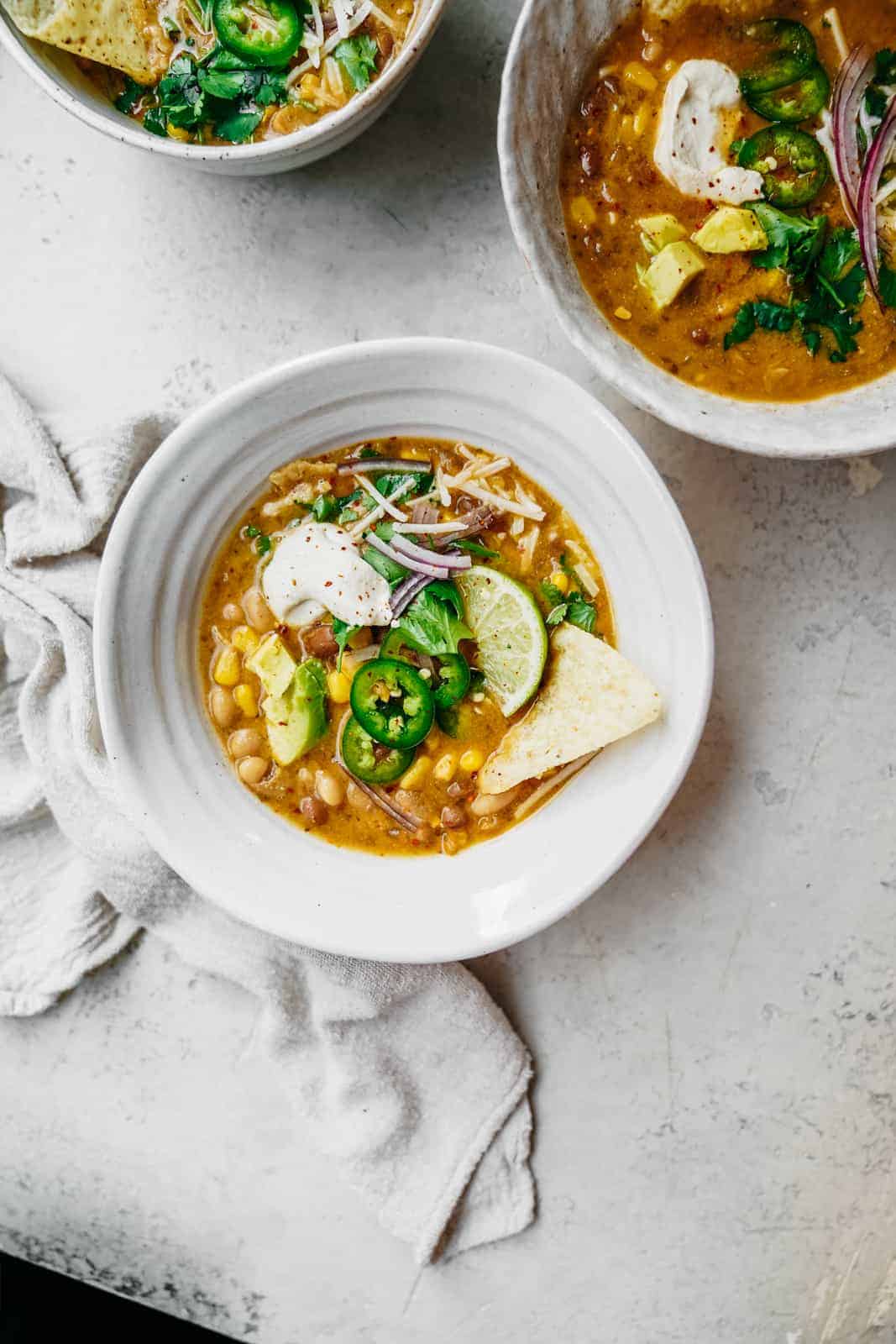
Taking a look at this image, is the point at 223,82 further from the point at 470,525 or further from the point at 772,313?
the point at 772,313

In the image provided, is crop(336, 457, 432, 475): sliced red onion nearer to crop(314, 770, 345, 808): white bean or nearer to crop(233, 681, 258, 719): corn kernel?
crop(233, 681, 258, 719): corn kernel

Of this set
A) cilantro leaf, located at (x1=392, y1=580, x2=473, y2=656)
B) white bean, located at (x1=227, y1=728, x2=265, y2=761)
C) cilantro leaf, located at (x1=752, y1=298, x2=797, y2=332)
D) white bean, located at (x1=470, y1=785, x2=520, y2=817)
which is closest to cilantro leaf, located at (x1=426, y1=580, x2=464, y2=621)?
cilantro leaf, located at (x1=392, y1=580, x2=473, y2=656)

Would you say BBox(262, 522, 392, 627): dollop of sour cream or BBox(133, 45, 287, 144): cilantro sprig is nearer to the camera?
BBox(133, 45, 287, 144): cilantro sprig

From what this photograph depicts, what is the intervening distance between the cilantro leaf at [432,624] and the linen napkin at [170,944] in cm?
86

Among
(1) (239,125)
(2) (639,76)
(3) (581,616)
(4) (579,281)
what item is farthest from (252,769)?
(2) (639,76)

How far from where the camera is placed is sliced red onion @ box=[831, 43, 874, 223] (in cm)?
263

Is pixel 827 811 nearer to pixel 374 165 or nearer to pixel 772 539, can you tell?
pixel 772 539

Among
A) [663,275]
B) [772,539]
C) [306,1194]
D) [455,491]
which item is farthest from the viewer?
[306,1194]

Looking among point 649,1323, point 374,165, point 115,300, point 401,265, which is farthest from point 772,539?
point 649,1323

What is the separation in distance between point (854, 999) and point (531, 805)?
1109mm

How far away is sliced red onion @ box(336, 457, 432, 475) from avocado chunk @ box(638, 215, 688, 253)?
2.48 feet

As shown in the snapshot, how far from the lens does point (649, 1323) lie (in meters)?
3.29

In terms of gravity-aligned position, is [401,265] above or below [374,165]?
below

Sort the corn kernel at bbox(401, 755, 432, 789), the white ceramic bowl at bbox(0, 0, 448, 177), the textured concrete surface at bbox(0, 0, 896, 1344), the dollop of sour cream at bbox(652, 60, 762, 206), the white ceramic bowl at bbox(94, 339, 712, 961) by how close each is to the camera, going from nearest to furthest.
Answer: the white ceramic bowl at bbox(0, 0, 448, 177)
the dollop of sour cream at bbox(652, 60, 762, 206)
the white ceramic bowl at bbox(94, 339, 712, 961)
the corn kernel at bbox(401, 755, 432, 789)
the textured concrete surface at bbox(0, 0, 896, 1344)
